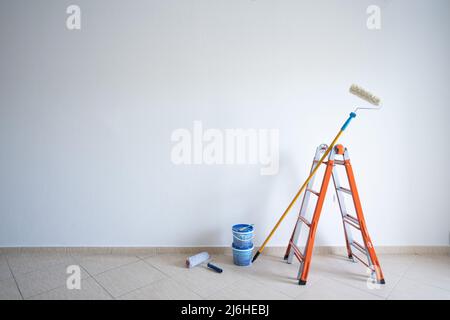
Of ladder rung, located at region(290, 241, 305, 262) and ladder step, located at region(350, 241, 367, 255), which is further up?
ladder step, located at region(350, 241, 367, 255)

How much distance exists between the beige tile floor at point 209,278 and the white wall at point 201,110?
0.20 metres

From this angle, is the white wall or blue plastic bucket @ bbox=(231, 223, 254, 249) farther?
the white wall

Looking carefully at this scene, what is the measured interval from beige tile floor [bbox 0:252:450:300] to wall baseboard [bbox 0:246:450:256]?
0.04 m

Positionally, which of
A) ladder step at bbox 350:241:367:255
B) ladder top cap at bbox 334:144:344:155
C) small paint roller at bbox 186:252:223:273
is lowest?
small paint roller at bbox 186:252:223:273

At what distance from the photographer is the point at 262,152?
227 cm

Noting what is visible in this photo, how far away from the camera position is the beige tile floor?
1.68 metres

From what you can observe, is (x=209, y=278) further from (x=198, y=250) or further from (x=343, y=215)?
(x=343, y=215)

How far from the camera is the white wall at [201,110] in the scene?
7.26 ft

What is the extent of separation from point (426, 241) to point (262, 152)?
1751 mm

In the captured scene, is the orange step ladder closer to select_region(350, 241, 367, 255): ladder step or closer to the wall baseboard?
select_region(350, 241, 367, 255): ladder step

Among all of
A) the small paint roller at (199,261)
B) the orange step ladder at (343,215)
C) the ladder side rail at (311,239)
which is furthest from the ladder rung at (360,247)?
the small paint roller at (199,261)

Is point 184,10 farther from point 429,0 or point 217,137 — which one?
point 429,0

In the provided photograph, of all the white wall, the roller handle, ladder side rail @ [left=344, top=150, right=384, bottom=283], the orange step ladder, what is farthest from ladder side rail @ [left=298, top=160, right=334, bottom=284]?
the roller handle

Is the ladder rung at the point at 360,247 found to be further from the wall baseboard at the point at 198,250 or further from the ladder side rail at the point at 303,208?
the ladder side rail at the point at 303,208
